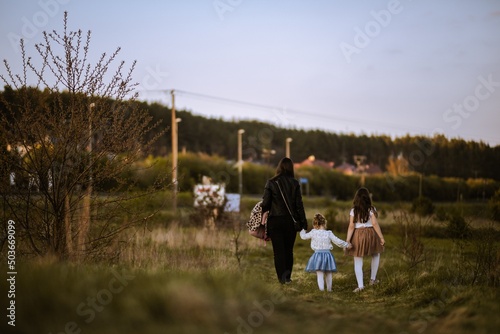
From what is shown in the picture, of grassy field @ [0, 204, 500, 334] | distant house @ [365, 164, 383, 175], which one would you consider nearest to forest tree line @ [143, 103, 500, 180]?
distant house @ [365, 164, 383, 175]

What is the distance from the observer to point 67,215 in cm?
848

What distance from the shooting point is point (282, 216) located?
959cm

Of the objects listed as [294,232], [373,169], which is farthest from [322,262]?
[373,169]

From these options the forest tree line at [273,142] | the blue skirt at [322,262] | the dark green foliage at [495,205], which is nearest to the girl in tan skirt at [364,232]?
the blue skirt at [322,262]

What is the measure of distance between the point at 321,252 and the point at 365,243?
786 millimetres

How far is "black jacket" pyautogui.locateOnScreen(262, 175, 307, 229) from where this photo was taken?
9.59 m

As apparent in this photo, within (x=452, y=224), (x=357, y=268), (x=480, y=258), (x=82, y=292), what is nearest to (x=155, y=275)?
(x=82, y=292)

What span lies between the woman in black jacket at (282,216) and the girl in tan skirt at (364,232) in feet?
3.28

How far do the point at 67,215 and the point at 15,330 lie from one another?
3748 millimetres

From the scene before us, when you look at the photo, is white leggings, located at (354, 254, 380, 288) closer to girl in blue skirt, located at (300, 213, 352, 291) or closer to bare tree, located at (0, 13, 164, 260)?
girl in blue skirt, located at (300, 213, 352, 291)

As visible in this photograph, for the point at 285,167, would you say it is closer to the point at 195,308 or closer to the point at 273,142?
the point at 195,308

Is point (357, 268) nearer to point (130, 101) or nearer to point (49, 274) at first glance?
point (130, 101)

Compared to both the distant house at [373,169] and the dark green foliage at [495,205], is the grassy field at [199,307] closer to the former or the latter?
the dark green foliage at [495,205]

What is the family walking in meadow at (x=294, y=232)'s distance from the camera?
377 inches
